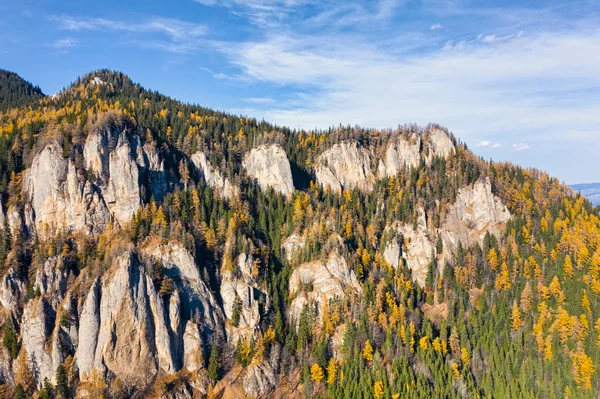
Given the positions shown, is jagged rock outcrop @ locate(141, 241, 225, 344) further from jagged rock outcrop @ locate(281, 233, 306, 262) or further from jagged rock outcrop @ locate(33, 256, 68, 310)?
jagged rock outcrop @ locate(281, 233, 306, 262)

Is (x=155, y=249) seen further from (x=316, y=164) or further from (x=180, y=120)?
(x=316, y=164)

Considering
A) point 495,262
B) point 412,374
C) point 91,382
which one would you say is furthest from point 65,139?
point 495,262

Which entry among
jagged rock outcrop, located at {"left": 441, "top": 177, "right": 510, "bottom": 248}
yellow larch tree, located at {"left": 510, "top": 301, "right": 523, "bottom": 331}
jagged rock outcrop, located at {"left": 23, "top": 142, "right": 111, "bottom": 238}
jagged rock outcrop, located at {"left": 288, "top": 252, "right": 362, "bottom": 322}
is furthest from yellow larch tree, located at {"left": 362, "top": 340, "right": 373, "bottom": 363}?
jagged rock outcrop, located at {"left": 23, "top": 142, "right": 111, "bottom": 238}

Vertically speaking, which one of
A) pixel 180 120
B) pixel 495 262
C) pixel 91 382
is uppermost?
pixel 180 120

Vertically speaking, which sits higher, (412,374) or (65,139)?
(65,139)

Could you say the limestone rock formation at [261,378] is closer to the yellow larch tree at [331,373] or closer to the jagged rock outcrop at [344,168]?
the yellow larch tree at [331,373]
